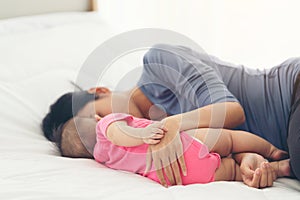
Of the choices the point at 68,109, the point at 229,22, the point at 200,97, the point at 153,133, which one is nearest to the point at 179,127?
the point at 153,133

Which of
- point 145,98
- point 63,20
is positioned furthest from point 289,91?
point 63,20

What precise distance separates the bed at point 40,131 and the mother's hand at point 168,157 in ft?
0.14

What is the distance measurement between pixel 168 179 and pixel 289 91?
1.58 feet

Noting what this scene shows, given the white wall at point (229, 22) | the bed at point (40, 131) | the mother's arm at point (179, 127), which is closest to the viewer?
the bed at point (40, 131)

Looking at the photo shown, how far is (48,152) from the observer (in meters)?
1.27

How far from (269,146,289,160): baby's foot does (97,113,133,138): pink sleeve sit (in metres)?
0.37

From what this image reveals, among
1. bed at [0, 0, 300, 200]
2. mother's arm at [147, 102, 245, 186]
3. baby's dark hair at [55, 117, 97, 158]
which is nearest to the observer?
bed at [0, 0, 300, 200]

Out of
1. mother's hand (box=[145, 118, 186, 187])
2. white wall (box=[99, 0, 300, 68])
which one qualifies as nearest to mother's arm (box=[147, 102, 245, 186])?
mother's hand (box=[145, 118, 186, 187])

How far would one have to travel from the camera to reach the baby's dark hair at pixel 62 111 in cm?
128

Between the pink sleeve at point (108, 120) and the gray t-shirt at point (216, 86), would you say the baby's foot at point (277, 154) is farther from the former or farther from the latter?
the pink sleeve at point (108, 120)

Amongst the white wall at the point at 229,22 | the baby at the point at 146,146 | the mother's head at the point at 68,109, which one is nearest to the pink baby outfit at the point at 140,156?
the baby at the point at 146,146

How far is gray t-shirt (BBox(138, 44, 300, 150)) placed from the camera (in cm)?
134

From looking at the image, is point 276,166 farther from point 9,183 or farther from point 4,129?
point 4,129

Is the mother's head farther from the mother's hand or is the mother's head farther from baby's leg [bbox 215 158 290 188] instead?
baby's leg [bbox 215 158 290 188]
